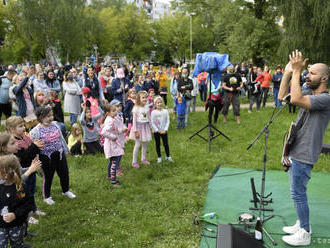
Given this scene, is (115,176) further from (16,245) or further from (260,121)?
(260,121)

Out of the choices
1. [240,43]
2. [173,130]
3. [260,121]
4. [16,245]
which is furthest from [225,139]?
[240,43]

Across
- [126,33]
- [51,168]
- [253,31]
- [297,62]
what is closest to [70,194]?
[51,168]

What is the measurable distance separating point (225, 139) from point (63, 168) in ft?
16.7

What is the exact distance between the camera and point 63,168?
5258 mm

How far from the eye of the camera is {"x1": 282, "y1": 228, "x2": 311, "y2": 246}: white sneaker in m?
3.80

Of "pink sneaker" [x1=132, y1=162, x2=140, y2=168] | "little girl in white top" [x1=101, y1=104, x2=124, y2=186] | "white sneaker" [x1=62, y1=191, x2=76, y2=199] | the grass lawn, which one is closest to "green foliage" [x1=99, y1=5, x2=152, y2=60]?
the grass lawn

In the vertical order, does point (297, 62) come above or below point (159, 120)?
above

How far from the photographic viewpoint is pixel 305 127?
12.0ft

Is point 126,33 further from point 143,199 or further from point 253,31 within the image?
point 143,199

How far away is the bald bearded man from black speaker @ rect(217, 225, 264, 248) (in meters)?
0.55

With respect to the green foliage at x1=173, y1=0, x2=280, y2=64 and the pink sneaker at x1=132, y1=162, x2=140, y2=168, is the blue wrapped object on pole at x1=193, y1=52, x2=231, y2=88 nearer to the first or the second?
the pink sneaker at x1=132, y1=162, x2=140, y2=168

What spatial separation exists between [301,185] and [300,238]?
2.19 feet

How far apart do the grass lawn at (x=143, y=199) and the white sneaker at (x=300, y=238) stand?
46.6 inches

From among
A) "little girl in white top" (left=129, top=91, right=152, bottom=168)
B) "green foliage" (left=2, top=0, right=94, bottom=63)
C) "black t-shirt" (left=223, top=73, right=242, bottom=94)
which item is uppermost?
"green foliage" (left=2, top=0, right=94, bottom=63)
